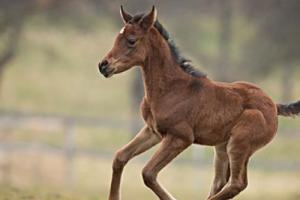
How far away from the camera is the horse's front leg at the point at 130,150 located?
9328 millimetres

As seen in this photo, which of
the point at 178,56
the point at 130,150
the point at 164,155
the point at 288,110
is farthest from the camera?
the point at 288,110

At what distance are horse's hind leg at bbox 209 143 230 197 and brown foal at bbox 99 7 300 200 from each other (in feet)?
0.10

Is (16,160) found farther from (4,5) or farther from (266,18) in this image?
(266,18)

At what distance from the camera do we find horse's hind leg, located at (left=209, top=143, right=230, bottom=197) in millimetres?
9797

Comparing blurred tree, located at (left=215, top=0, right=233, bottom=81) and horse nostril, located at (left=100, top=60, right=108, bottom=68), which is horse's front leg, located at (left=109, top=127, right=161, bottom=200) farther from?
blurred tree, located at (left=215, top=0, right=233, bottom=81)

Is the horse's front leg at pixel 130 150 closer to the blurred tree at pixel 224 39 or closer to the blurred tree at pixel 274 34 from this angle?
the blurred tree at pixel 274 34

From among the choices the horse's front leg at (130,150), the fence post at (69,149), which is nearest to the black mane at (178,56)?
the horse's front leg at (130,150)

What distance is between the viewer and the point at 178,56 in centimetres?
958

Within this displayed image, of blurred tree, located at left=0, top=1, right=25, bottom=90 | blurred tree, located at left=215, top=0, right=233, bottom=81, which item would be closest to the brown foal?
blurred tree, located at left=0, top=1, right=25, bottom=90

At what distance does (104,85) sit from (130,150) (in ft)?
86.9

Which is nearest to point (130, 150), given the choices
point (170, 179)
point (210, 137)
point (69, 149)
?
point (210, 137)

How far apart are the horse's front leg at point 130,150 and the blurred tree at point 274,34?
17065mm

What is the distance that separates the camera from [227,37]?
3069 cm

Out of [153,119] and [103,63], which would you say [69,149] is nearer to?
[153,119]
